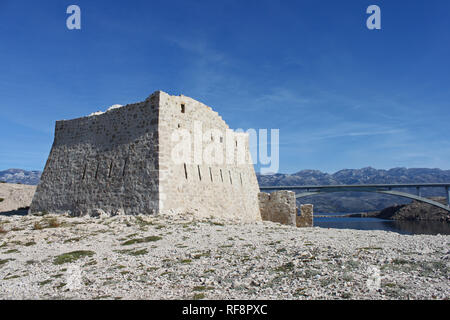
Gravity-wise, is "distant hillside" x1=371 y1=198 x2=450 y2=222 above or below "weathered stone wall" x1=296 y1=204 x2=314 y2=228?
below

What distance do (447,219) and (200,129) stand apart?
255 ft

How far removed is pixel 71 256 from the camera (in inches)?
378

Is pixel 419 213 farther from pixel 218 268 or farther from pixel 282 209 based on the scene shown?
pixel 218 268

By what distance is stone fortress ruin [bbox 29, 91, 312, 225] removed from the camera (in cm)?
1642

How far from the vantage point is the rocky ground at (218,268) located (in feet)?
18.1

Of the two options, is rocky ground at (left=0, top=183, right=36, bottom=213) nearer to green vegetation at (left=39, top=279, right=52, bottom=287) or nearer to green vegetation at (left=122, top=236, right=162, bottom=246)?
green vegetation at (left=122, top=236, right=162, bottom=246)

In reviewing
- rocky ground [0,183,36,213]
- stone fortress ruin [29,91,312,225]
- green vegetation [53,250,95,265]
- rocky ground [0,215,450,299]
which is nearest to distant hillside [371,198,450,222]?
stone fortress ruin [29,91,312,225]

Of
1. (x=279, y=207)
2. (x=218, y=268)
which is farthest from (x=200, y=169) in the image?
(x=218, y=268)

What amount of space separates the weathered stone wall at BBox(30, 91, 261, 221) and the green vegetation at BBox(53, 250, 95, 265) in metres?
5.56

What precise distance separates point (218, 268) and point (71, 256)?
209 inches

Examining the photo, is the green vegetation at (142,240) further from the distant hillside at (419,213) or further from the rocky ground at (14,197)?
the distant hillside at (419,213)

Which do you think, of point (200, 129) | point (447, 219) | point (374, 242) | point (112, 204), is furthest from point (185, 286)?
point (447, 219)

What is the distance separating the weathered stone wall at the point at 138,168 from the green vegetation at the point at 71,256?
18.2 ft

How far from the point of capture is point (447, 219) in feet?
237
